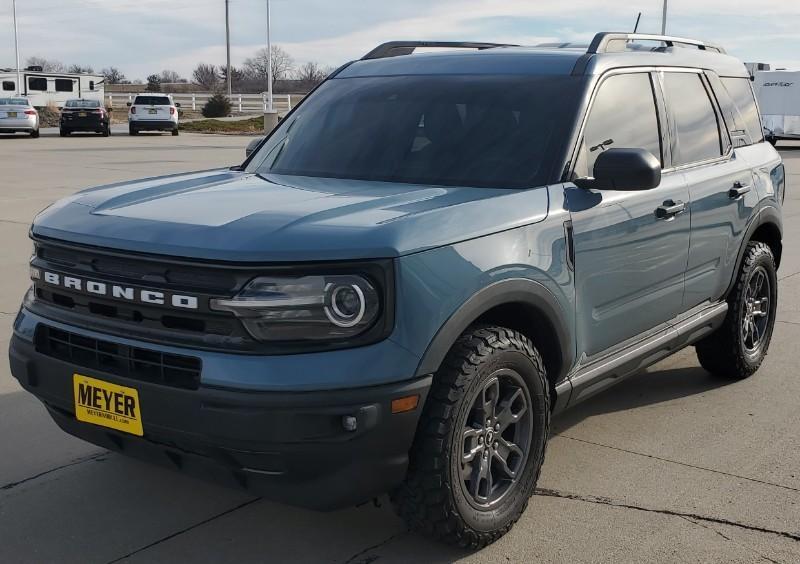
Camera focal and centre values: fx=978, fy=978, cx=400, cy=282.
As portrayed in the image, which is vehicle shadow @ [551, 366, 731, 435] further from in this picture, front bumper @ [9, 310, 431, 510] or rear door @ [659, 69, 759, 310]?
front bumper @ [9, 310, 431, 510]

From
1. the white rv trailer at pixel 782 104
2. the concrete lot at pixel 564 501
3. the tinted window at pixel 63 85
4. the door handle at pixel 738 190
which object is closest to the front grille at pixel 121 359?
the concrete lot at pixel 564 501

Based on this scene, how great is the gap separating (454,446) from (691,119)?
8.46 ft

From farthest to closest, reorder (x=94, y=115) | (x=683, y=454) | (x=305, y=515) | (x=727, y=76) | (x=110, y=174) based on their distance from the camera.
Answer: (x=94, y=115) < (x=110, y=174) < (x=727, y=76) < (x=683, y=454) < (x=305, y=515)

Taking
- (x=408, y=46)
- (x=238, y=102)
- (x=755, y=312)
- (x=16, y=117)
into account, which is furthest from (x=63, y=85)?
(x=755, y=312)

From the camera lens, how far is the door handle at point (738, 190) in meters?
5.13

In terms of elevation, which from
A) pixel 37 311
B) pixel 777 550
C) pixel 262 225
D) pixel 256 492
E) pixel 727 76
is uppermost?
pixel 727 76

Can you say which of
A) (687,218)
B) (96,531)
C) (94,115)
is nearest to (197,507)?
(96,531)

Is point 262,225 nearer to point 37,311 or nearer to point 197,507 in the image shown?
point 37,311

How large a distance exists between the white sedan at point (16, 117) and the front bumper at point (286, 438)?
3113 centimetres

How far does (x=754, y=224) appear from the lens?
5438 millimetres

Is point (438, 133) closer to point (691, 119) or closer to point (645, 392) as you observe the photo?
point (691, 119)

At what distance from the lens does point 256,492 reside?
318cm

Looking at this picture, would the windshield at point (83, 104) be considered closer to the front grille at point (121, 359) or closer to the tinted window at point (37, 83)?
the tinted window at point (37, 83)

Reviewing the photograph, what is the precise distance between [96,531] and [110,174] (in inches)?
627
